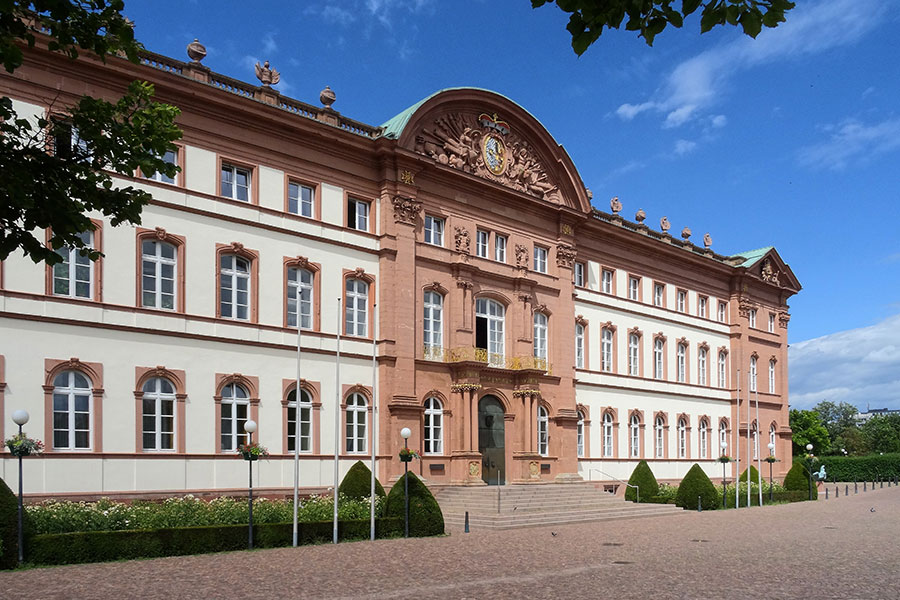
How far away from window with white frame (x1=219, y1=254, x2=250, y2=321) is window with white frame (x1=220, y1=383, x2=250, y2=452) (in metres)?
2.32

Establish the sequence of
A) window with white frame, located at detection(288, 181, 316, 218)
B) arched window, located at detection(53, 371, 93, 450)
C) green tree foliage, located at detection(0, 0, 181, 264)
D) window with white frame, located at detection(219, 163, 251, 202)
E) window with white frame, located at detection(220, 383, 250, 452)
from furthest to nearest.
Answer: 1. window with white frame, located at detection(288, 181, 316, 218)
2. window with white frame, located at detection(219, 163, 251, 202)
3. window with white frame, located at detection(220, 383, 250, 452)
4. arched window, located at detection(53, 371, 93, 450)
5. green tree foliage, located at detection(0, 0, 181, 264)

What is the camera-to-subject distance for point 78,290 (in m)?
26.5

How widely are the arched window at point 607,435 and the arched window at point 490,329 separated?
880 cm

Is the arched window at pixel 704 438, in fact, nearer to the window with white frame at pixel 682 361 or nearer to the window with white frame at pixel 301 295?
the window with white frame at pixel 682 361

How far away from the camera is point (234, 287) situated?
30219mm

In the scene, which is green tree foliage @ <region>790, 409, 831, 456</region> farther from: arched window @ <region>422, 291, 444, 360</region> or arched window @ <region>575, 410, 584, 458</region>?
arched window @ <region>422, 291, 444, 360</region>

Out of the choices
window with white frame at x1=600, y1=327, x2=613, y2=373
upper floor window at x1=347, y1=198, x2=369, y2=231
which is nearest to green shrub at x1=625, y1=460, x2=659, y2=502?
window with white frame at x1=600, y1=327, x2=613, y2=373

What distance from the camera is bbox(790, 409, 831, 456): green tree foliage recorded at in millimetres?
93356

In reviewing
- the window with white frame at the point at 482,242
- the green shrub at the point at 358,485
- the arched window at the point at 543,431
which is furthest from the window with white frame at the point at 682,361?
the green shrub at the point at 358,485

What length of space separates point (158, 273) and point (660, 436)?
29272mm

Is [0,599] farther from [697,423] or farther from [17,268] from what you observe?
[697,423]

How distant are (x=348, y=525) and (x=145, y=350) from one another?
8.12 metres

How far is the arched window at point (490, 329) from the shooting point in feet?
124

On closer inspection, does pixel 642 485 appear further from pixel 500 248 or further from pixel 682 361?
pixel 500 248
